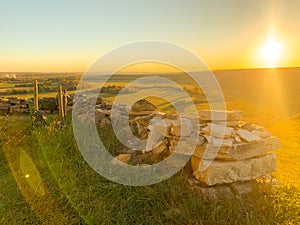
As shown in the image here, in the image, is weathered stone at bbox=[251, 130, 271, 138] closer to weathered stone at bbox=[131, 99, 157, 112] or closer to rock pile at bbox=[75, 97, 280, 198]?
rock pile at bbox=[75, 97, 280, 198]

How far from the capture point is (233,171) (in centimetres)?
493

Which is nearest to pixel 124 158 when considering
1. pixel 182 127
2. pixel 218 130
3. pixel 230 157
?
pixel 182 127

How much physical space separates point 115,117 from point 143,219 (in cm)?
369

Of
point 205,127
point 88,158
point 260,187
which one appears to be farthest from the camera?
point 88,158

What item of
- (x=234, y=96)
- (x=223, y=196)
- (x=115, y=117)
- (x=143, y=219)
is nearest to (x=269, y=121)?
(x=234, y=96)

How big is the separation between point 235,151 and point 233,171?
0.37m

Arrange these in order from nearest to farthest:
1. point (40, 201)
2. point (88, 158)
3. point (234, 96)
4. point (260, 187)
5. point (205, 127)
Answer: point (40, 201)
point (260, 187)
point (205, 127)
point (88, 158)
point (234, 96)

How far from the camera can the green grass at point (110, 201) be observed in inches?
166

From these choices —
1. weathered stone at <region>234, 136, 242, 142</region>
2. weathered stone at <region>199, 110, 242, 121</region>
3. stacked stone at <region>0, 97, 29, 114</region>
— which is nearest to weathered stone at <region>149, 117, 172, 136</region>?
weathered stone at <region>199, 110, 242, 121</region>

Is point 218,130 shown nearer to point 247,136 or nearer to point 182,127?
point 247,136

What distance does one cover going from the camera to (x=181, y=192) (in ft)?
15.4

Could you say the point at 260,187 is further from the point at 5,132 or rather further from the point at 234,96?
the point at 234,96

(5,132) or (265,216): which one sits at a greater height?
(5,132)

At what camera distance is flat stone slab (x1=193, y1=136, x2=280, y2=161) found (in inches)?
193
